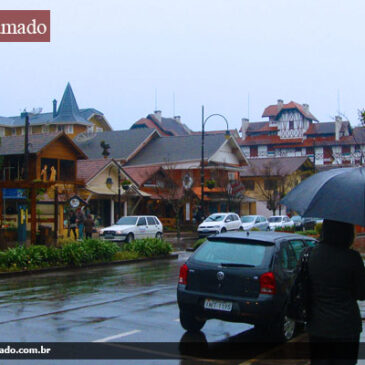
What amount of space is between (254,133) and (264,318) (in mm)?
91806

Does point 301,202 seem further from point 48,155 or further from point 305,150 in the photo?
point 305,150

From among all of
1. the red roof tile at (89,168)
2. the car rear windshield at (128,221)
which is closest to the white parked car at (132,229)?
the car rear windshield at (128,221)

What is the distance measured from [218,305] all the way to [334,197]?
3.68 metres

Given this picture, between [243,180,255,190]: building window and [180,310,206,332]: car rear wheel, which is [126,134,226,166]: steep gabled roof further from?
[180,310,206,332]: car rear wheel

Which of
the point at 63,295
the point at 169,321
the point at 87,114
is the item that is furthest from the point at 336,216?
the point at 87,114

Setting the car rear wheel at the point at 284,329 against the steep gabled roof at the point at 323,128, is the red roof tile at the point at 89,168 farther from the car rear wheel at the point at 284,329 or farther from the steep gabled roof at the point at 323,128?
the steep gabled roof at the point at 323,128

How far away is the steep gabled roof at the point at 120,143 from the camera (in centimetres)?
5641

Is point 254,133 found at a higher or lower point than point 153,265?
higher

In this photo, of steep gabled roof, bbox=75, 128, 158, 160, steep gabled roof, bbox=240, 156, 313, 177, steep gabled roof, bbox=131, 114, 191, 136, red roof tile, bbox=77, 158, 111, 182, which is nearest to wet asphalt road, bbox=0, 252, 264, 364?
red roof tile, bbox=77, 158, 111, 182

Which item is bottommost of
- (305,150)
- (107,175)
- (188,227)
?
(188,227)

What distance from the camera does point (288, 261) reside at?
891 centimetres

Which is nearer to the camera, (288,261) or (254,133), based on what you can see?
(288,261)

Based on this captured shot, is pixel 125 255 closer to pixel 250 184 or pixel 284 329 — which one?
pixel 284 329

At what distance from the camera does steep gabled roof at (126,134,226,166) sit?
53969 mm
